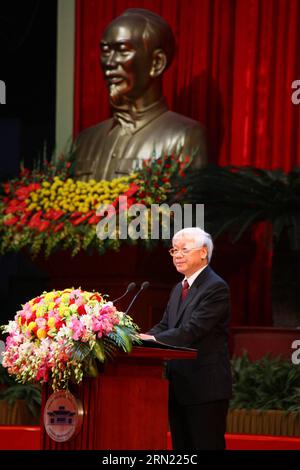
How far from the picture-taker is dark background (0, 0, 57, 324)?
22.5 feet

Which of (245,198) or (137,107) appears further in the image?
(137,107)

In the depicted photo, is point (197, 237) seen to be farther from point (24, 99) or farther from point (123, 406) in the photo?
point (24, 99)

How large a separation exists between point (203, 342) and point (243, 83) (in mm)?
3217

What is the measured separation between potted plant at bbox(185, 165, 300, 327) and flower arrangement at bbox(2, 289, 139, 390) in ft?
7.02

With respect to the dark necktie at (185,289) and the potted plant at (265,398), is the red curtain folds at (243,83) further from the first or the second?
the dark necktie at (185,289)

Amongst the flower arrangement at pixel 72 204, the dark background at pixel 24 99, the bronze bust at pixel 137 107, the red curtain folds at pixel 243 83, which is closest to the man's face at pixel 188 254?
the flower arrangement at pixel 72 204

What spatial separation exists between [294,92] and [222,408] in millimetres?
3205

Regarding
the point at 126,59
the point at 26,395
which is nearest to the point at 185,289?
the point at 26,395

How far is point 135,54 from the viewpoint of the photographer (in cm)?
604

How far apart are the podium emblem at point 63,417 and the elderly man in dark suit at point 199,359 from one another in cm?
46

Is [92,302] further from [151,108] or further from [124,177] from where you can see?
[151,108]

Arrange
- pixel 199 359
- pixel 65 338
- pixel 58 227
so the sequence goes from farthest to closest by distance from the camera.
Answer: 1. pixel 58 227
2. pixel 199 359
3. pixel 65 338

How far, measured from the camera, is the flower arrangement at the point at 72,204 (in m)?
5.49

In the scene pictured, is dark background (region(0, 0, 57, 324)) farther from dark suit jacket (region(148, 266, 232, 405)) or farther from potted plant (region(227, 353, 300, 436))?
dark suit jacket (region(148, 266, 232, 405))
